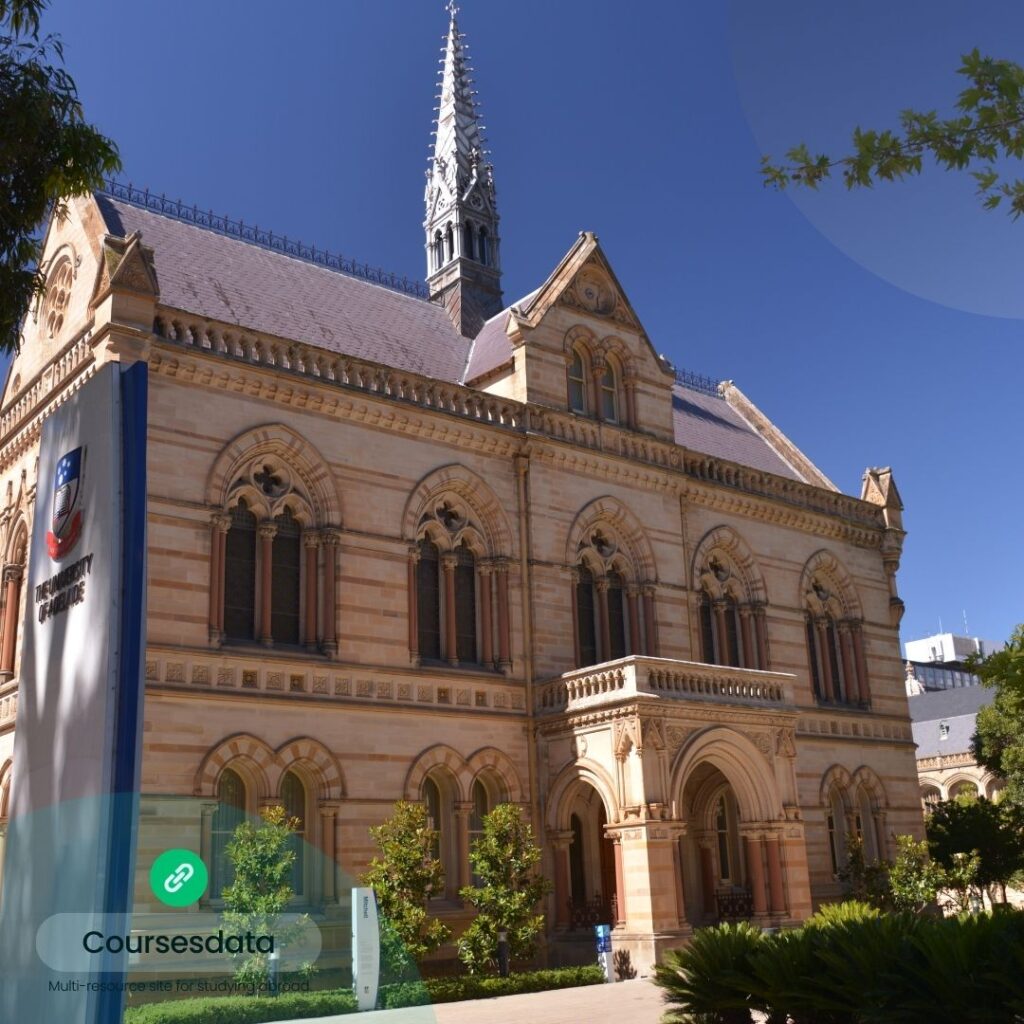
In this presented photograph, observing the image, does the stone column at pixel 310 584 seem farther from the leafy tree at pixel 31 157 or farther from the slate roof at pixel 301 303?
the leafy tree at pixel 31 157

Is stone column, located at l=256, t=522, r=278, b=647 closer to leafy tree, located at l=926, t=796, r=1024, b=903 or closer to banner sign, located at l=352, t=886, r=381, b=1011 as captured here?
banner sign, located at l=352, t=886, r=381, b=1011

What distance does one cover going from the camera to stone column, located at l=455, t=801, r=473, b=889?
2591 cm

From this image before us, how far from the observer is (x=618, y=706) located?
2558cm

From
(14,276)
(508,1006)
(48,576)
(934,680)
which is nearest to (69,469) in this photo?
(48,576)

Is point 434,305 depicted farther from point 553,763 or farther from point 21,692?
point 21,692

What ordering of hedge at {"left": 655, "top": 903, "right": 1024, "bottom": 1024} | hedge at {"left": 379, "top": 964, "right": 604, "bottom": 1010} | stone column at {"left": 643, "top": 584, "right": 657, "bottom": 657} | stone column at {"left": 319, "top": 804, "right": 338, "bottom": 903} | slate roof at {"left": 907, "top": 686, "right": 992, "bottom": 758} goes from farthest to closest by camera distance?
slate roof at {"left": 907, "top": 686, "right": 992, "bottom": 758}, stone column at {"left": 643, "top": 584, "right": 657, "bottom": 657}, stone column at {"left": 319, "top": 804, "right": 338, "bottom": 903}, hedge at {"left": 379, "top": 964, "right": 604, "bottom": 1010}, hedge at {"left": 655, "top": 903, "right": 1024, "bottom": 1024}

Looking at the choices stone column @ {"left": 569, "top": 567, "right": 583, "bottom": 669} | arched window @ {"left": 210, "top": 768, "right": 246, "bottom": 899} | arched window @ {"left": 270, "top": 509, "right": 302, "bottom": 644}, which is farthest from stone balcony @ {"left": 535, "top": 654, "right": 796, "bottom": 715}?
arched window @ {"left": 210, "top": 768, "right": 246, "bottom": 899}

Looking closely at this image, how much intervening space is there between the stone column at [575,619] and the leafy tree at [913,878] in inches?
396

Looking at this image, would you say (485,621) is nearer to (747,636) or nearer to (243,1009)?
(747,636)

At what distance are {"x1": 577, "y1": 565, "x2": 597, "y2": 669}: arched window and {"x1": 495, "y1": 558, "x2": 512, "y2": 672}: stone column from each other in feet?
7.99

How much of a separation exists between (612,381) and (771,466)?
32.8 feet

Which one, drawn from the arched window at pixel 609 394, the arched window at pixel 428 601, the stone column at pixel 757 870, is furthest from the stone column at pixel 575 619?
the stone column at pixel 757 870

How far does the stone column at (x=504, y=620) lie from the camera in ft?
91.5

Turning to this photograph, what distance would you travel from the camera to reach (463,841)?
25.9 metres
